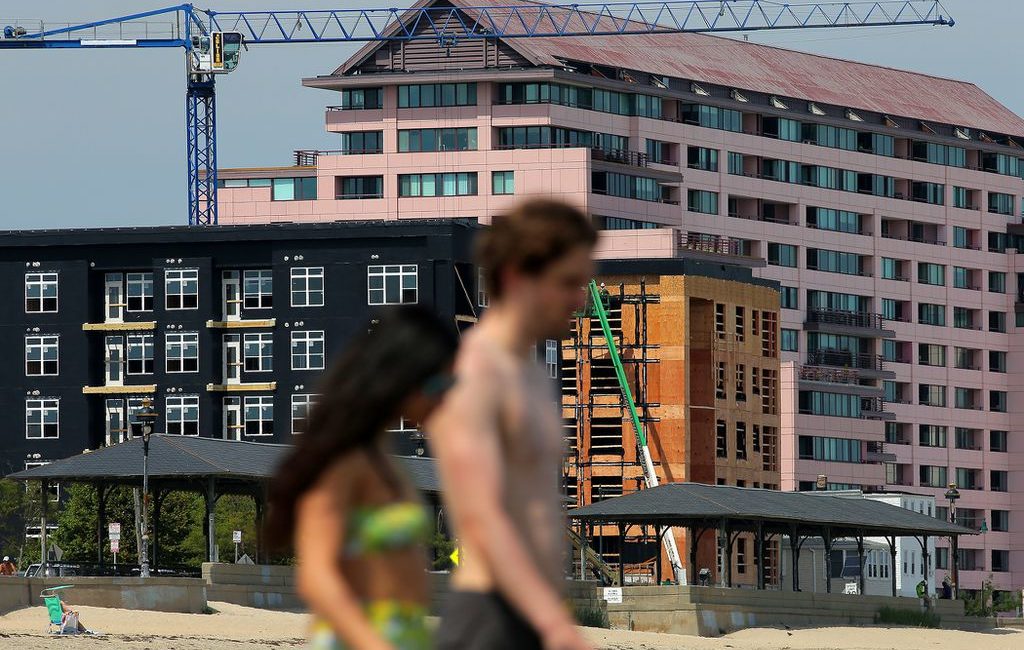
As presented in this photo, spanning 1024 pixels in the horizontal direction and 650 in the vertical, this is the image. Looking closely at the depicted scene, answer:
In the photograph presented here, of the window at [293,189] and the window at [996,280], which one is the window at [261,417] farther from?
the window at [996,280]

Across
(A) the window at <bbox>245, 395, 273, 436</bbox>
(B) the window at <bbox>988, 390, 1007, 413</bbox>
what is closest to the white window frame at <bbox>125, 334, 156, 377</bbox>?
(A) the window at <bbox>245, 395, 273, 436</bbox>

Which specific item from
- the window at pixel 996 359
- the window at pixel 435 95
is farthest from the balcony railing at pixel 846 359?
the window at pixel 435 95

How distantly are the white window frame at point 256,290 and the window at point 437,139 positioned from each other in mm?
38870

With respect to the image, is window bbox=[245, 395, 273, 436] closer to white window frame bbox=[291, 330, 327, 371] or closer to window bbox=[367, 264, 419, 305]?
white window frame bbox=[291, 330, 327, 371]

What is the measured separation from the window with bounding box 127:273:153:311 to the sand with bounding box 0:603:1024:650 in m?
35.7

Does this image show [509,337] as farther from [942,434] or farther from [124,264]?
[942,434]

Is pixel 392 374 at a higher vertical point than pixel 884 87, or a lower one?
lower

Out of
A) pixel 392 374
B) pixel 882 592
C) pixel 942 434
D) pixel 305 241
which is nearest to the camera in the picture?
pixel 392 374

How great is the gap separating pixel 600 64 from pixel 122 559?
217 feet

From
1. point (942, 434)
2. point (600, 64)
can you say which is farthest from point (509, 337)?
point (942, 434)

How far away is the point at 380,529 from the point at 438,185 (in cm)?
12698

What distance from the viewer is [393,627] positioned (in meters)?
6.49

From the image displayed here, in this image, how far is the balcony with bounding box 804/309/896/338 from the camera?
143 meters

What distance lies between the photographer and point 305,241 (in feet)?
309
